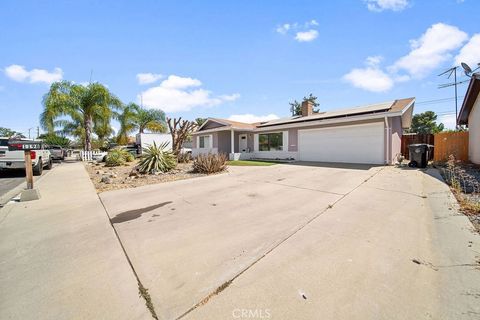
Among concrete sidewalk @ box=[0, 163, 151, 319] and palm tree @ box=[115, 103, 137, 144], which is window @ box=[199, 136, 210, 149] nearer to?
palm tree @ box=[115, 103, 137, 144]

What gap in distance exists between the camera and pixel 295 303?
202 cm

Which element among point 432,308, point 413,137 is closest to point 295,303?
point 432,308

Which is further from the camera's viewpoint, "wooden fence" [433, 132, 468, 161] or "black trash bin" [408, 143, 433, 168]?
"wooden fence" [433, 132, 468, 161]

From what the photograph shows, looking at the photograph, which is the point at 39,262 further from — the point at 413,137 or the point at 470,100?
the point at 413,137

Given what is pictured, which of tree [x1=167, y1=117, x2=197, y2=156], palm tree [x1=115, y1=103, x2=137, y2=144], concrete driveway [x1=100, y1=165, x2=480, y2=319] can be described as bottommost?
concrete driveway [x1=100, y1=165, x2=480, y2=319]

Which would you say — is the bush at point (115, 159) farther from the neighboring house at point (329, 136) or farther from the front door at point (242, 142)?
the front door at point (242, 142)

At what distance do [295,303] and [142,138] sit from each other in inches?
973

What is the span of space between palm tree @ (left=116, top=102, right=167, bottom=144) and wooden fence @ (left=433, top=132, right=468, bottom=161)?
28.5 m

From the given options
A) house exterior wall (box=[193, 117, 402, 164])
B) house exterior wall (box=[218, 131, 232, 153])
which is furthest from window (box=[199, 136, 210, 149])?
house exterior wall (box=[218, 131, 232, 153])

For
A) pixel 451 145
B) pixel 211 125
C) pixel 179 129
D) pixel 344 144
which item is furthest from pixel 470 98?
pixel 179 129

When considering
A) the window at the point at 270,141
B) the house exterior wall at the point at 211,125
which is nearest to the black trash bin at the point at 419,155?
the window at the point at 270,141

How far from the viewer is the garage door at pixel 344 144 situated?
12.6m

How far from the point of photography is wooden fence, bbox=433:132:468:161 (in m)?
12.7

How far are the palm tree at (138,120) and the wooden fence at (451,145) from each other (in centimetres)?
2849
